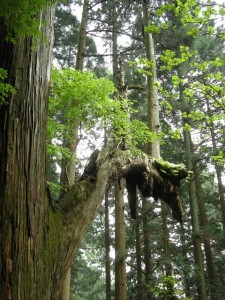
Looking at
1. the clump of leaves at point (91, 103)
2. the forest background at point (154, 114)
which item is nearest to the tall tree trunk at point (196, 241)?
the forest background at point (154, 114)

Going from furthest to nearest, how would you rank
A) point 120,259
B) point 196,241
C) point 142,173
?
1. point 196,241
2. point 120,259
3. point 142,173

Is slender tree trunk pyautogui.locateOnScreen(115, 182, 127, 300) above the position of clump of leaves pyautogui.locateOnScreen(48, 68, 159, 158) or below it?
below

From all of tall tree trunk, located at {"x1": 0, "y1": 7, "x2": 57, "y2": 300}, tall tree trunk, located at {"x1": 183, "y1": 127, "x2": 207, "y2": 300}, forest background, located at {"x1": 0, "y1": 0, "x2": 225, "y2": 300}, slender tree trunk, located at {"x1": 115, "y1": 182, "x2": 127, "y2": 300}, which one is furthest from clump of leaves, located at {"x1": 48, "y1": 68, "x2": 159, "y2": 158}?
tall tree trunk, located at {"x1": 183, "y1": 127, "x2": 207, "y2": 300}

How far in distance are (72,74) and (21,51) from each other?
2364 millimetres

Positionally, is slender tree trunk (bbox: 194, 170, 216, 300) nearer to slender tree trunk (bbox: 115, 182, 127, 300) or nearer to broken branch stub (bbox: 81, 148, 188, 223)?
slender tree trunk (bbox: 115, 182, 127, 300)

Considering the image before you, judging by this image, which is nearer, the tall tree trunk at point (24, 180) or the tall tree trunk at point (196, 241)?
the tall tree trunk at point (24, 180)

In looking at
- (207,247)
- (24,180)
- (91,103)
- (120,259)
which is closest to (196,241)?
(207,247)

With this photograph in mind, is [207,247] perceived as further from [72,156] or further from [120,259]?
[72,156]

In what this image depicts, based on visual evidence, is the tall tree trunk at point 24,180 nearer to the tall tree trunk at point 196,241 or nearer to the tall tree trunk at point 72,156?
the tall tree trunk at point 72,156

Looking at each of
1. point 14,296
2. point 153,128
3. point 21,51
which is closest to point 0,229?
point 14,296

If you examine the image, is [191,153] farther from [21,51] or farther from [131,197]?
[21,51]

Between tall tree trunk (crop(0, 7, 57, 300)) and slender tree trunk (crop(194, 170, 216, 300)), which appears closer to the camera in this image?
tall tree trunk (crop(0, 7, 57, 300))

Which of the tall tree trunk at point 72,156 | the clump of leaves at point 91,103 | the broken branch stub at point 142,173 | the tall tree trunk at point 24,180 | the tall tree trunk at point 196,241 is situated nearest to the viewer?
the tall tree trunk at point 24,180

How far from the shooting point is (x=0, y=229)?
2152mm
